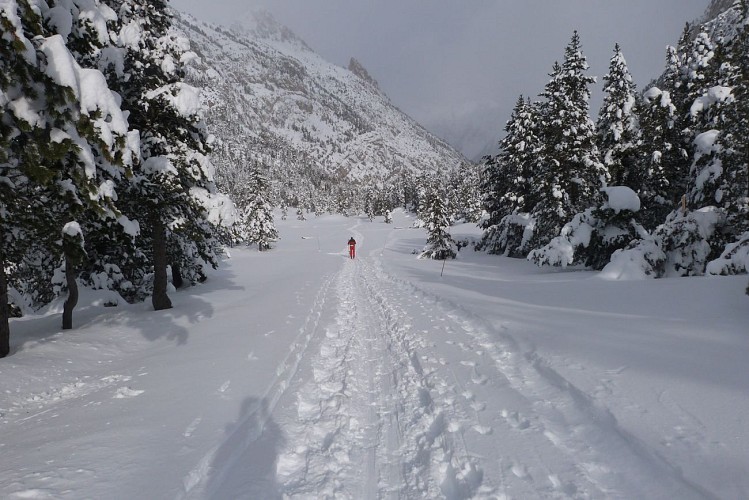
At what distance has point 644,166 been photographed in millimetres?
18812

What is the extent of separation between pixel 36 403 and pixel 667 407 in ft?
28.6

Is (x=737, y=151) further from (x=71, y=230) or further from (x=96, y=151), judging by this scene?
(x=71, y=230)

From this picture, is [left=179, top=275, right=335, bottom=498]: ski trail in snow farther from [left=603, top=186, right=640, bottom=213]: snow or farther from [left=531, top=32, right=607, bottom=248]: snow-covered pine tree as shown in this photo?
[left=531, top=32, right=607, bottom=248]: snow-covered pine tree

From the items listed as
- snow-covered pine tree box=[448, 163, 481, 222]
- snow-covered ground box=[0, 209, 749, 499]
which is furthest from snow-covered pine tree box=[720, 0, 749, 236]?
snow-covered pine tree box=[448, 163, 481, 222]

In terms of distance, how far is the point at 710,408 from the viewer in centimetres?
378

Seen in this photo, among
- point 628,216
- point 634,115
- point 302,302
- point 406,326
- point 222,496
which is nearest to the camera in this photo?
point 222,496

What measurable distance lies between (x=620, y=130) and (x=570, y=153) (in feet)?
8.10

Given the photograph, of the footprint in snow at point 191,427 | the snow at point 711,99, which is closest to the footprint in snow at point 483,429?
the footprint in snow at point 191,427

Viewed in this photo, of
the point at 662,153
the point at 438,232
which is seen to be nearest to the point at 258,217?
the point at 438,232

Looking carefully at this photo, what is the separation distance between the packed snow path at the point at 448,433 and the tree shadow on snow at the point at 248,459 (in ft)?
0.10

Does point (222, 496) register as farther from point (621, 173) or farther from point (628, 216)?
point (621, 173)

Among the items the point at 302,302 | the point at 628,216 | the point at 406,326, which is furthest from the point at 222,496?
the point at 628,216

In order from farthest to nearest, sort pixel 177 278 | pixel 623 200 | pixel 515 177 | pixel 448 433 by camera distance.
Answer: pixel 515 177, pixel 177 278, pixel 623 200, pixel 448 433

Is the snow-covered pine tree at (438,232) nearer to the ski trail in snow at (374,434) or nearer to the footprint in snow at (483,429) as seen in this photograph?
the ski trail in snow at (374,434)
